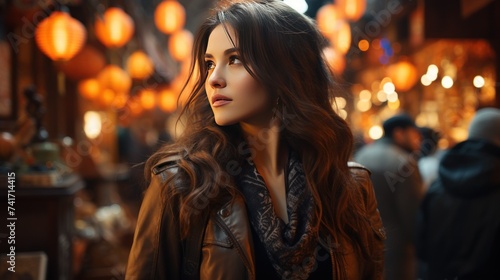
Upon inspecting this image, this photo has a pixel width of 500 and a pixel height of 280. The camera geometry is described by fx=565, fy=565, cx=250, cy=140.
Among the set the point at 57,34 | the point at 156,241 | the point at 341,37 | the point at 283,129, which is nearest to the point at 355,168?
the point at 283,129

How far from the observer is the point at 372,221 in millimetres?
2152

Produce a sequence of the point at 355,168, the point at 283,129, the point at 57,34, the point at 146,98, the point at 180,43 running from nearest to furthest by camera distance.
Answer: the point at 283,129 → the point at 355,168 → the point at 57,34 → the point at 180,43 → the point at 146,98

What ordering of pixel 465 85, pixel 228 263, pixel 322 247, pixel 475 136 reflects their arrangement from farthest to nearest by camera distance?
pixel 465 85
pixel 475 136
pixel 322 247
pixel 228 263

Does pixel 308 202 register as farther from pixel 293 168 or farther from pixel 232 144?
pixel 232 144

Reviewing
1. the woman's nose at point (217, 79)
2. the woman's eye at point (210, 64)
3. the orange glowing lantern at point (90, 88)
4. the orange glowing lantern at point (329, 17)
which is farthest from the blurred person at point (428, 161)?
the orange glowing lantern at point (90, 88)

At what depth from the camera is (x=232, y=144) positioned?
6.70 feet

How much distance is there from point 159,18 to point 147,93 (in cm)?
539

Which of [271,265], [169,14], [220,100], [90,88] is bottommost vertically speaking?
[271,265]

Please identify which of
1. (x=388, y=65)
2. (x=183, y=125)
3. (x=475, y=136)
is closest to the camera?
(x=183, y=125)

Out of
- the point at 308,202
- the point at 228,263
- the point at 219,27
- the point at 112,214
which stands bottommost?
the point at 112,214

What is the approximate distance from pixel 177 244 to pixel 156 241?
7cm

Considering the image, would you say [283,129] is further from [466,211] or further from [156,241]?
[466,211]

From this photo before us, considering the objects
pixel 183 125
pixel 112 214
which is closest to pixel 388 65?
pixel 112 214

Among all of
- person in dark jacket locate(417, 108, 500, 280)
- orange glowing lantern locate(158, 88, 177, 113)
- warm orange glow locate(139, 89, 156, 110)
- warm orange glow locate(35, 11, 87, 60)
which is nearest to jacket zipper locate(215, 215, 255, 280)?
person in dark jacket locate(417, 108, 500, 280)
